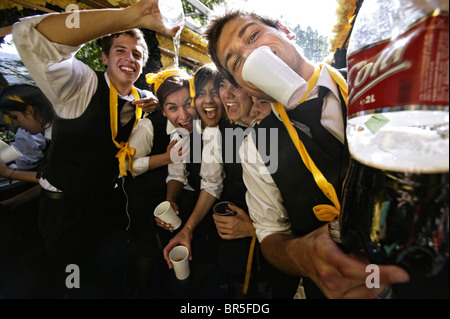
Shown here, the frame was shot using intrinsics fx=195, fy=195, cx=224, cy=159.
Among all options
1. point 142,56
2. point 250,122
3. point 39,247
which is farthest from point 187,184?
point 39,247

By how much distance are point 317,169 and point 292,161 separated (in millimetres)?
135

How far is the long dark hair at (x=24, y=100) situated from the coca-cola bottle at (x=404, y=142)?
3.09m

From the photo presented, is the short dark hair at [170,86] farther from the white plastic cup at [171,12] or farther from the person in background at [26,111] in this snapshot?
the person in background at [26,111]

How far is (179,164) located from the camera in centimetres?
198

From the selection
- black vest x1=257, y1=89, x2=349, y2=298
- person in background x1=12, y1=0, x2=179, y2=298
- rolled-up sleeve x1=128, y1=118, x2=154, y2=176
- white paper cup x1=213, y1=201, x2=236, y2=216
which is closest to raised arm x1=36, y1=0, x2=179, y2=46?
person in background x1=12, y1=0, x2=179, y2=298

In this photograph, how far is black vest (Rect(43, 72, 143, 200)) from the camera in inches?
62.9

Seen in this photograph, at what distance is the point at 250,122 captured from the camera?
1.59m

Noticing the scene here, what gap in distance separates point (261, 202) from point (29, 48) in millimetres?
1473

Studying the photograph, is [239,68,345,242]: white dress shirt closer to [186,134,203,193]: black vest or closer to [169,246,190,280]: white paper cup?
[169,246,190,280]: white paper cup

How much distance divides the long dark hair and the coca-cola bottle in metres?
3.09

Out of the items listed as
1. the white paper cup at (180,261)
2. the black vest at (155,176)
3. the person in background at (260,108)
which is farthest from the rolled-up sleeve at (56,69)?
the white paper cup at (180,261)

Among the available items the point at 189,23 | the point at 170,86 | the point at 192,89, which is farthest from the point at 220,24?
the point at 189,23

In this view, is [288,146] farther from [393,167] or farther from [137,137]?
[137,137]

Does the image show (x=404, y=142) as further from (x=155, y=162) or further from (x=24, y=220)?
(x=24, y=220)
